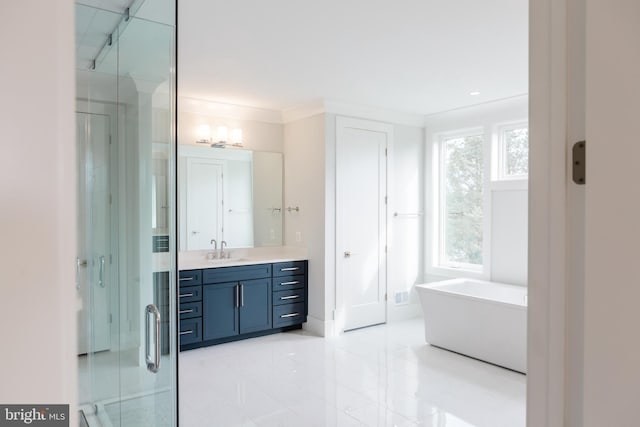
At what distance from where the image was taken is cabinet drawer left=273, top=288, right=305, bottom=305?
480 centimetres

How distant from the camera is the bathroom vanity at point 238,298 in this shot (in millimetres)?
4207

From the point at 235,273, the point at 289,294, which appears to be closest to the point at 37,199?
the point at 235,273

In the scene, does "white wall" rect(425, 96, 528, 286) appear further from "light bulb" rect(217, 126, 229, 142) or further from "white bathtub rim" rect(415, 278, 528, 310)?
"light bulb" rect(217, 126, 229, 142)

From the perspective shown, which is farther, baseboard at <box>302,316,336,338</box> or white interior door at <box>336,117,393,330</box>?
white interior door at <box>336,117,393,330</box>

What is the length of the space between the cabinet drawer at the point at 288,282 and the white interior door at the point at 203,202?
869 millimetres

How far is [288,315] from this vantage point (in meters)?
4.89

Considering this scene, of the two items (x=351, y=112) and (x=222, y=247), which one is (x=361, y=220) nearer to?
(x=351, y=112)

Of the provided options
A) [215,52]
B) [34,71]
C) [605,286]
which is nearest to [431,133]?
[215,52]

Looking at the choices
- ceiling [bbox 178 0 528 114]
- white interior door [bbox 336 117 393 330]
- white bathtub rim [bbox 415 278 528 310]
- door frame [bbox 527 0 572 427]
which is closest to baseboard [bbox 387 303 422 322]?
white interior door [bbox 336 117 393 330]

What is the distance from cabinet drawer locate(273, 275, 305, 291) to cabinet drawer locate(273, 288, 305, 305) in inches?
1.9

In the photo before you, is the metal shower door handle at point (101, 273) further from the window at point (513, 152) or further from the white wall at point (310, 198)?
the window at point (513, 152)

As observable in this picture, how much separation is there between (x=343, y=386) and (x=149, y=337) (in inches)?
78.9

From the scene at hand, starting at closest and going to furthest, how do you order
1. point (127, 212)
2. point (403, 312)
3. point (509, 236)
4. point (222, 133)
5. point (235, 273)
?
point (127, 212)
point (235, 273)
point (509, 236)
point (222, 133)
point (403, 312)

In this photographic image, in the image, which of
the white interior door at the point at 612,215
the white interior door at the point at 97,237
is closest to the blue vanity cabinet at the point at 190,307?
the white interior door at the point at 97,237
